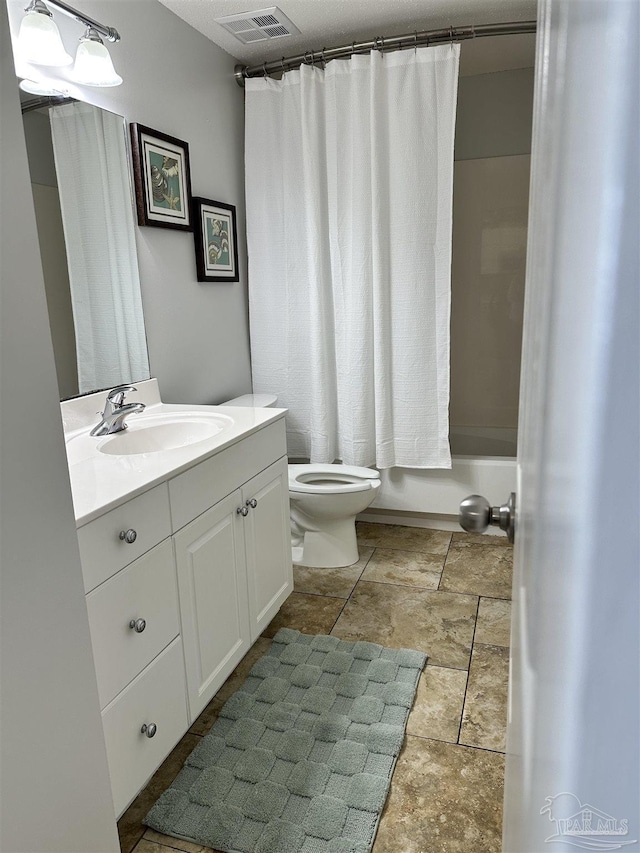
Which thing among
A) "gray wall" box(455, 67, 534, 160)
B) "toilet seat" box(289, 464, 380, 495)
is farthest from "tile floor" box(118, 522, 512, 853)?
"gray wall" box(455, 67, 534, 160)

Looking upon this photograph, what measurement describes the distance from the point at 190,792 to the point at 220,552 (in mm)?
613

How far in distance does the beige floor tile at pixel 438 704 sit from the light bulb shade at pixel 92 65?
218cm

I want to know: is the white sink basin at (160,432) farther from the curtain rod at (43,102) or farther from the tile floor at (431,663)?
the curtain rod at (43,102)

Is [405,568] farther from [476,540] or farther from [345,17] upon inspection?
[345,17]

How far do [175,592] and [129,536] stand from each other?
0.28 meters

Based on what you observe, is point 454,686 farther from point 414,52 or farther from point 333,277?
point 414,52

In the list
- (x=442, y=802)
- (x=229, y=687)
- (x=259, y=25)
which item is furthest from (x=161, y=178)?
(x=442, y=802)

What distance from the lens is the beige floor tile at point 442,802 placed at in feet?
4.65

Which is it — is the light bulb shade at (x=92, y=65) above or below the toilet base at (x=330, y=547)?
above

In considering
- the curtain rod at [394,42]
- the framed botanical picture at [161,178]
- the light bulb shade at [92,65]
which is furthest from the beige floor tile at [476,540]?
the light bulb shade at [92,65]

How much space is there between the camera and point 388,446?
304cm

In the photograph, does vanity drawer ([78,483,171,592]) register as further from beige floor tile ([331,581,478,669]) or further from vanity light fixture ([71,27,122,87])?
vanity light fixture ([71,27,122,87])

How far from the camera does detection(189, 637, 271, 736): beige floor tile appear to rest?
1825mm

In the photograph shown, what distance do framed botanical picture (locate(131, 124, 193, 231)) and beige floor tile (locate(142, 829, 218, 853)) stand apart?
6.39 feet
